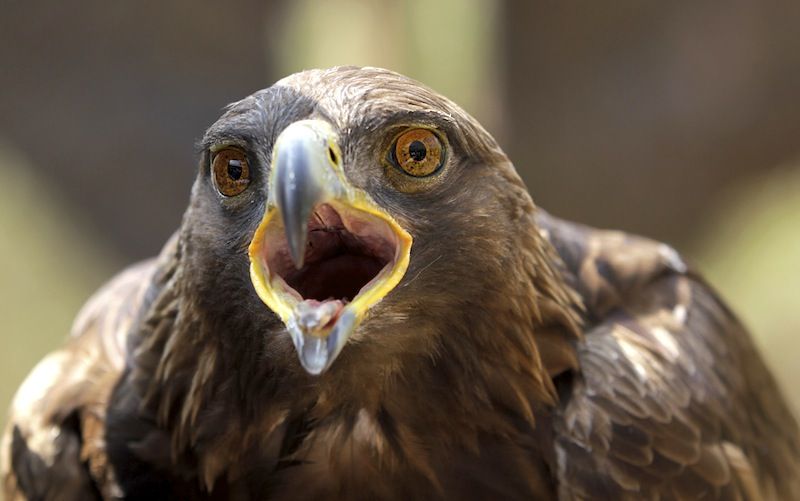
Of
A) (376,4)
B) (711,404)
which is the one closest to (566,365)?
(711,404)

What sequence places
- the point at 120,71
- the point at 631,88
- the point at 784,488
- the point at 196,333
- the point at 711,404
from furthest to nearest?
the point at 120,71, the point at 631,88, the point at 784,488, the point at 711,404, the point at 196,333

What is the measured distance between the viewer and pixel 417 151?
2289 mm

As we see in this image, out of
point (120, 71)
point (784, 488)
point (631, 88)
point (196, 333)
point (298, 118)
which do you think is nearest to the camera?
point (298, 118)

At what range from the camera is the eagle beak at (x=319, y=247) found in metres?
1.96

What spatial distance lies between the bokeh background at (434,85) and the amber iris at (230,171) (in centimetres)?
391

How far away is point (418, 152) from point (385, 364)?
0.47 meters

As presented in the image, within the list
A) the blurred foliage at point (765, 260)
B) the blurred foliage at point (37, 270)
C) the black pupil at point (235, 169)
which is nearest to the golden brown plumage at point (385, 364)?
the black pupil at point (235, 169)

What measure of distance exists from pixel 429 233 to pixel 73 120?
4524 mm

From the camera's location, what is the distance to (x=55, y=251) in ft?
22.3

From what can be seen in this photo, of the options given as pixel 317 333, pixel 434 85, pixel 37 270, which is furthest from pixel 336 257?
pixel 37 270

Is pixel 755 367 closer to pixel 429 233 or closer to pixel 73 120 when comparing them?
pixel 429 233

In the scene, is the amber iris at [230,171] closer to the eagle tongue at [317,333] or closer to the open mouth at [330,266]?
the open mouth at [330,266]

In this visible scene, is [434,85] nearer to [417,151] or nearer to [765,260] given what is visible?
[765,260]

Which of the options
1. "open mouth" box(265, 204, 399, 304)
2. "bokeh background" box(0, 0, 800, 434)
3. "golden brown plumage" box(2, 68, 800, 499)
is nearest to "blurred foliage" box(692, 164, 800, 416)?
"bokeh background" box(0, 0, 800, 434)
